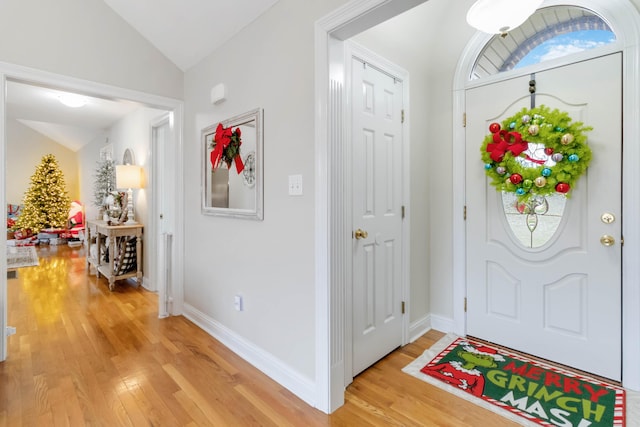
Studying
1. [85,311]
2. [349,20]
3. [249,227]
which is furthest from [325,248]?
[85,311]

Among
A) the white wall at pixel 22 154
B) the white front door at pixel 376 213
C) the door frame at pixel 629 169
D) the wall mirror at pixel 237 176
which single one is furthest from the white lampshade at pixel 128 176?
the white wall at pixel 22 154

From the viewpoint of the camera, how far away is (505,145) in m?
2.32

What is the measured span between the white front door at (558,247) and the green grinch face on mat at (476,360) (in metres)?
0.28

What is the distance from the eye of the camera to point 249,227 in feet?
7.52

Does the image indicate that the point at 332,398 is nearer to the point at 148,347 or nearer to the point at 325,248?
the point at 325,248

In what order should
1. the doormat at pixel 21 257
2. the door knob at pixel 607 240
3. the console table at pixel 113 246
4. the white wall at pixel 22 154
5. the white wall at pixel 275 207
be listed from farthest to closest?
the white wall at pixel 22 154 < the doormat at pixel 21 257 < the console table at pixel 113 246 < the door knob at pixel 607 240 < the white wall at pixel 275 207

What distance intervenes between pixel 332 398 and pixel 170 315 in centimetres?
207

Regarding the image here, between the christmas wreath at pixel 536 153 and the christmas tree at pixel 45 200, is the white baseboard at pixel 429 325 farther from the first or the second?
the christmas tree at pixel 45 200

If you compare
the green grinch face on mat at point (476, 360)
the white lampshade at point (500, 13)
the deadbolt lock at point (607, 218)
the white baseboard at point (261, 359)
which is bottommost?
the green grinch face on mat at point (476, 360)

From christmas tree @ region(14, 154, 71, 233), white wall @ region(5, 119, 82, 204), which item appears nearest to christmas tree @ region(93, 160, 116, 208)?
christmas tree @ region(14, 154, 71, 233)

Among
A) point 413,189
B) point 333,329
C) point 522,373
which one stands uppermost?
point 413,189

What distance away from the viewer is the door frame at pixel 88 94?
2.19 meters

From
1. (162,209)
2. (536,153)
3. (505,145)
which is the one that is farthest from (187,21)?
(536,153)

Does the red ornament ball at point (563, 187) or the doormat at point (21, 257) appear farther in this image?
the doormat at point (21, 257)
